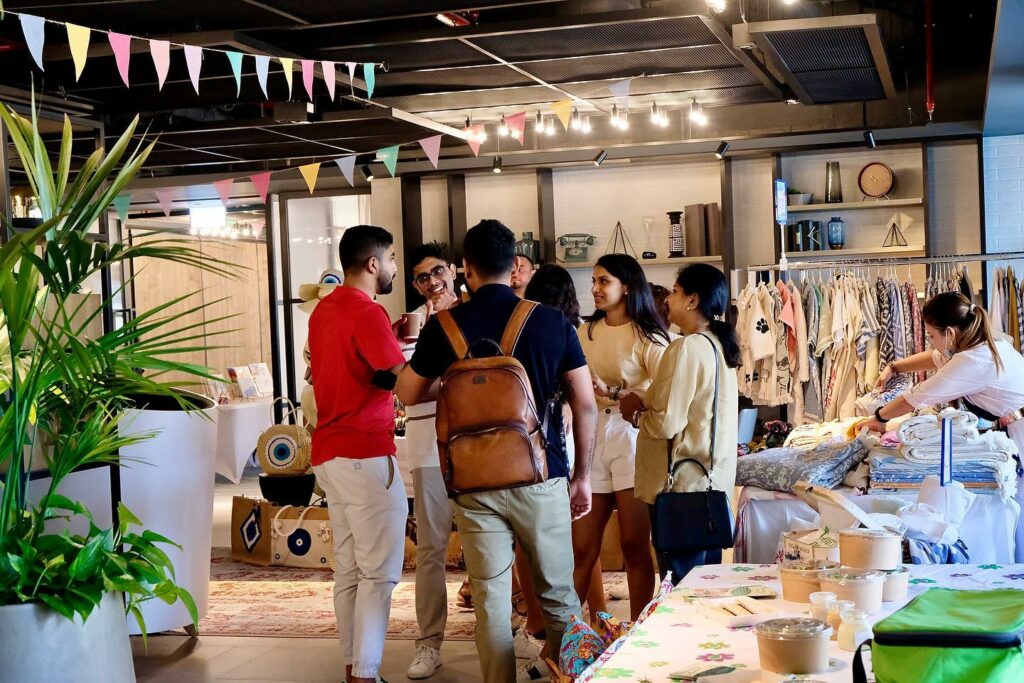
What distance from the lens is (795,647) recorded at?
189 cm

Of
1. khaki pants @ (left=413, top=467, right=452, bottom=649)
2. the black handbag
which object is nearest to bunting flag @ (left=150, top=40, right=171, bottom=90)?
khaki pants @ (left=413, top=467, right=452, bottom=649)

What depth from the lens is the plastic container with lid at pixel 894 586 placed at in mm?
2387

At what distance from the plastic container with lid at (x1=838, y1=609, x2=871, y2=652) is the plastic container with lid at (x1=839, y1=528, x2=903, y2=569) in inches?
13.6

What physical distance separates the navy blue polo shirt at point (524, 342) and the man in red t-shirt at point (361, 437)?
0.54m

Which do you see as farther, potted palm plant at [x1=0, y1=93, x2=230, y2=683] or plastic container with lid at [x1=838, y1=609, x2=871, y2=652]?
potted palm plant at [x1=0, y1=93, x2=230, y2=683]

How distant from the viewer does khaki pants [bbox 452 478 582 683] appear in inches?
125

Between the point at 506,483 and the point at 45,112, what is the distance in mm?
3979

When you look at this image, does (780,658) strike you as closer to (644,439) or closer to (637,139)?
(644,439)

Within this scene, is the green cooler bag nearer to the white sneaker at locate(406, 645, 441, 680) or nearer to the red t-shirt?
the red t-shirt

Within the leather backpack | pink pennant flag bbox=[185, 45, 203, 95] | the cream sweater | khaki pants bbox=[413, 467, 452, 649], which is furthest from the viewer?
pink pennant flag bbox=[185, 45, 203, 95]

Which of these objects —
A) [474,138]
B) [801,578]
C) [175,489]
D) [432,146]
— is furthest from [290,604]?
[801,578]

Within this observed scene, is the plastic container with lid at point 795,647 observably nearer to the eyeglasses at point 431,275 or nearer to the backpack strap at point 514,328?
the backpack strap at point 514,328

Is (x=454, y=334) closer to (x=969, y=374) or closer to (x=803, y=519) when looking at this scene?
(x=803, y=519)

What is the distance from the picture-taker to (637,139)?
966 cm
